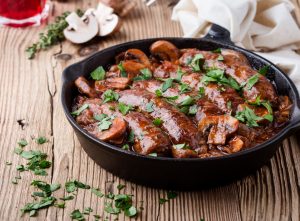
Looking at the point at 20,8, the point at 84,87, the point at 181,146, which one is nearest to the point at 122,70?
the point at 84,87

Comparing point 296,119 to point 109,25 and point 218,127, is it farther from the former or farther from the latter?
point 109,25

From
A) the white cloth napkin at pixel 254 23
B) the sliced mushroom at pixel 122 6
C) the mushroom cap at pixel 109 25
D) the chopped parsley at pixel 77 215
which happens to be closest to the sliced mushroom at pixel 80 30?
the mushroom cap at pixel 109 25

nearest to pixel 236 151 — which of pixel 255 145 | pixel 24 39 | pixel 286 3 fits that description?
pixel 255 145

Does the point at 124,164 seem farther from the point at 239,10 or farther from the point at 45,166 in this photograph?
the point at 239,10

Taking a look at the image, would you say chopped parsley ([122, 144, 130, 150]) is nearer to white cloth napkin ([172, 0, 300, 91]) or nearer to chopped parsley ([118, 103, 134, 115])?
chopped parsley ([118, 103, 134, 115])

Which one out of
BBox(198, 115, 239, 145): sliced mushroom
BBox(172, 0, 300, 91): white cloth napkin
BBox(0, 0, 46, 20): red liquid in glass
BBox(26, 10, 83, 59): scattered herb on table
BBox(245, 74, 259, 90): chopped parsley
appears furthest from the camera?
BBox(0, 0, 46, 20): red liquid in glass

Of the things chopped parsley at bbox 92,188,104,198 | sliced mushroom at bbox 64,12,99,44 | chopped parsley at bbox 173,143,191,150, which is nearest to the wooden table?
chopped parsley at bbox 92,188,104,198

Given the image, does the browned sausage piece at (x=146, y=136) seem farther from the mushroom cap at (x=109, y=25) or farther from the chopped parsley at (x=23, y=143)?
the mushroom cap at (x=109, y=25)
